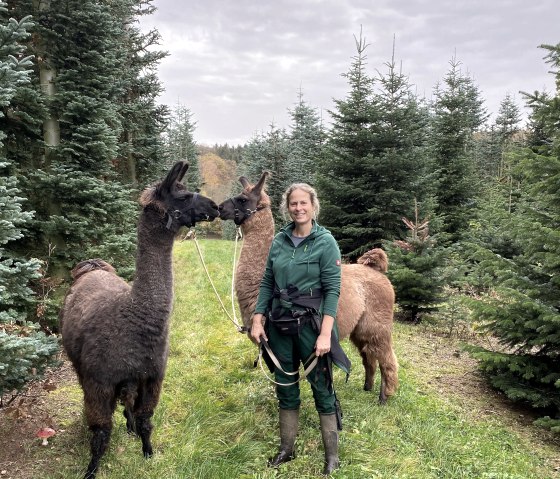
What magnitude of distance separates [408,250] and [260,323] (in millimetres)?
6086

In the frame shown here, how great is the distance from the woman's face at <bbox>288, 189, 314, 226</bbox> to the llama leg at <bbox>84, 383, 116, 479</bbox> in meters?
1.90

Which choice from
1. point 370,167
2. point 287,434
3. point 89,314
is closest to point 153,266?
point 89,314

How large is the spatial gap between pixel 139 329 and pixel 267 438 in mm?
1650

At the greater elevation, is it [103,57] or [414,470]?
[103,57]

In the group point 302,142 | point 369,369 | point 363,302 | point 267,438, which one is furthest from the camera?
point 302,142

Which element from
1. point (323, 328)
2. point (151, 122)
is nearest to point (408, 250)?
point (323, 328)

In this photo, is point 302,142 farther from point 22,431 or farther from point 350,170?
point 22,431

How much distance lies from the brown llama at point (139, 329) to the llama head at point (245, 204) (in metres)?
0.75

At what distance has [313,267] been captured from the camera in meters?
3.16

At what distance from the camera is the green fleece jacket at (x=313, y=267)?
10.3 feet

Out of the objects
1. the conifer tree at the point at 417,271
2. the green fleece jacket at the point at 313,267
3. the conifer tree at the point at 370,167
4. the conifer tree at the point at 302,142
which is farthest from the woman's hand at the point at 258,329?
the conifer tree at the point at 302,142

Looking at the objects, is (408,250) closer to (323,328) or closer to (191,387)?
(191,387)

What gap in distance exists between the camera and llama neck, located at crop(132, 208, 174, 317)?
312cm

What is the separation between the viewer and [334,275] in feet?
10.3
